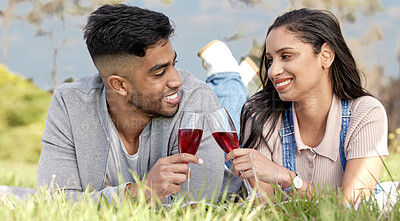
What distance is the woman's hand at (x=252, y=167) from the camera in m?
2.30

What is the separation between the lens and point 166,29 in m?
2.96

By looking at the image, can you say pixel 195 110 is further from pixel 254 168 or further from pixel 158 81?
pixel 254 168

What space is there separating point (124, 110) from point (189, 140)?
93 centimetres

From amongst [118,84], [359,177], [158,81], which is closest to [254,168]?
[359,177]

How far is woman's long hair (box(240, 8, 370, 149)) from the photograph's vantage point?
2883mm

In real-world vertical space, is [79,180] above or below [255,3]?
below

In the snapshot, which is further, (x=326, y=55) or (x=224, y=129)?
(x=326, y=55)

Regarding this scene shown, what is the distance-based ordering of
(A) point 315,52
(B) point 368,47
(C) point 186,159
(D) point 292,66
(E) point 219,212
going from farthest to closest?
1. (B) point 368,47
2. (A) point 315,52
3. (D) point 292,66
4. (C) point 186,159
5. (E) point 219,212

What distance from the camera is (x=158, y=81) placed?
9.50 ft

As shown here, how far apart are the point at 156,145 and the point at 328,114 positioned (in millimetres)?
1135

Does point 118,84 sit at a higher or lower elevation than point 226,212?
higher

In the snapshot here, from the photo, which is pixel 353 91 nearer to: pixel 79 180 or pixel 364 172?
pixel 364 172

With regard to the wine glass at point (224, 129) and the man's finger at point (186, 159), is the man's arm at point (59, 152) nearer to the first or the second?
the man's finger at point (186, 159)

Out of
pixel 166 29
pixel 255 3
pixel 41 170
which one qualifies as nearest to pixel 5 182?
pixel 41 170
